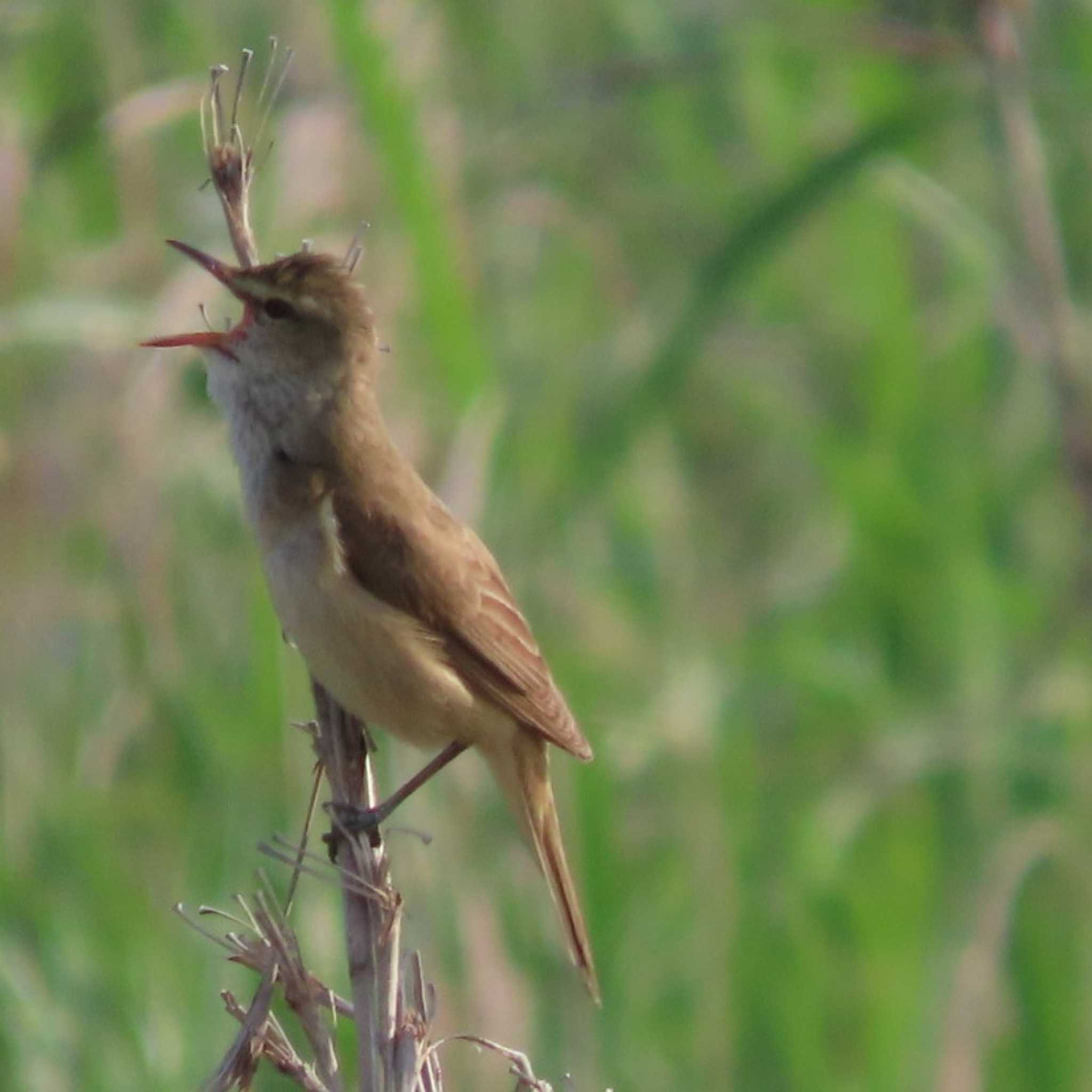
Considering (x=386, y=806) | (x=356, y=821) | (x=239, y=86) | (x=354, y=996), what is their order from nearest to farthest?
(x=354, y=996)
(x=239, y=86)
(x=356, y=821)
(x=386, y=806)

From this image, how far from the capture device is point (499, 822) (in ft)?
14.9

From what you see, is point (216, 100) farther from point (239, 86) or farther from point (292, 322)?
point (292, 322)

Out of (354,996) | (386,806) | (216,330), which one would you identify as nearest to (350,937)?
(354,996)

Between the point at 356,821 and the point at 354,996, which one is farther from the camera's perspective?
the point at 356,821

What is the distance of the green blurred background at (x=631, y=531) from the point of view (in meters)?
3.97

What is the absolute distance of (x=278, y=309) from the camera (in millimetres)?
3602

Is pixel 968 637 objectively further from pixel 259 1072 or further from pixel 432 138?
pixel 259 1072

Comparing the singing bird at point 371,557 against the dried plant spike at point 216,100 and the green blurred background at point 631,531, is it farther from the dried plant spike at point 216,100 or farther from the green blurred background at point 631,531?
the dried plant spike at point 216,100

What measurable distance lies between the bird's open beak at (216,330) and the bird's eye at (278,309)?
0.09ft

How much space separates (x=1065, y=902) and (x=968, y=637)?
2.09ft

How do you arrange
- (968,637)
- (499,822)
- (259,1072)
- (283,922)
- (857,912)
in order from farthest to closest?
(968,637), (499,822), (857,912), (259,1072), (283,922)

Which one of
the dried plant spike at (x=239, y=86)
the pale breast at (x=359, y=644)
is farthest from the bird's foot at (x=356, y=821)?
the dried plant spike at (x=239, y=86)

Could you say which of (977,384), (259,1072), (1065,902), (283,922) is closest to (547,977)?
(259,1072)

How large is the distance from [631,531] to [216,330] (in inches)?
62.0
